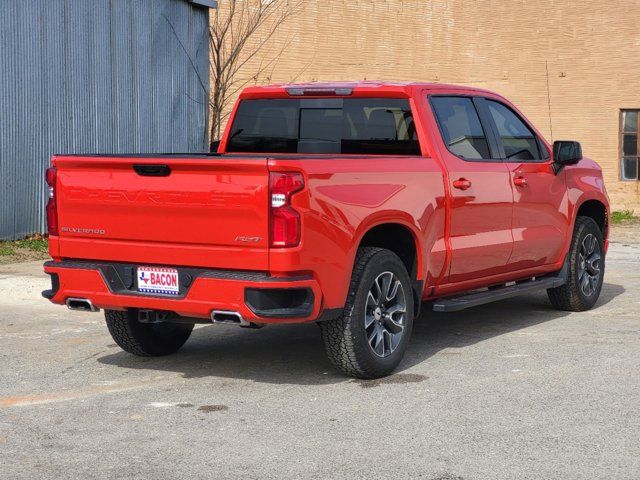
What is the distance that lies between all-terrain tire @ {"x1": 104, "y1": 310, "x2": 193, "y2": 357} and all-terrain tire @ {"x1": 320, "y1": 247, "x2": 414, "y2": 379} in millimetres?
1295

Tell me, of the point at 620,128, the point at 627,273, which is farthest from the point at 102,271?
the point at 620,128

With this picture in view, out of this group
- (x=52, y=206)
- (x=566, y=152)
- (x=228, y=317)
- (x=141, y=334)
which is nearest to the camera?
(x=228, y=317)

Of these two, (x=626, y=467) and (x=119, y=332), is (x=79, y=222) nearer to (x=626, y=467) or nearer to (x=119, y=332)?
(x=119, y=332)

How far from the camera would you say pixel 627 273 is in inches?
536

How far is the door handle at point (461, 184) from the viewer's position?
8.34 m

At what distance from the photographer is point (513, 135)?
9516mm

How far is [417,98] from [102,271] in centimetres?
267

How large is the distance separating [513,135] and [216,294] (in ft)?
12.0

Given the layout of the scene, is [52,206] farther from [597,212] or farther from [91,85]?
[91,85]

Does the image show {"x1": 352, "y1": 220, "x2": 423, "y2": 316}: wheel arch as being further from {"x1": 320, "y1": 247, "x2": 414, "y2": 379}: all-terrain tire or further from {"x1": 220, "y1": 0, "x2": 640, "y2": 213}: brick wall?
{"x1": 220, "y1": 0, "x2": 640, "y2": 213}: brick wall

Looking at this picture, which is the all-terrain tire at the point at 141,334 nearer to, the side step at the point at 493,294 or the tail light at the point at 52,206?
the tail light at the point at 52,206

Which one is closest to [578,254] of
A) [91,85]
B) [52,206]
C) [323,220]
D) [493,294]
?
[493,294]

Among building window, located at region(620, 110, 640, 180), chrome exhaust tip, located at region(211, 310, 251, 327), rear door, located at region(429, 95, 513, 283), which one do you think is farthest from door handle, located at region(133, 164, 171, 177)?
building window, located at region(620, 110, 640, 180)

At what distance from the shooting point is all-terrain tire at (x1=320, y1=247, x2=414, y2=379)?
23.7ft
